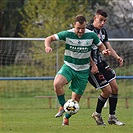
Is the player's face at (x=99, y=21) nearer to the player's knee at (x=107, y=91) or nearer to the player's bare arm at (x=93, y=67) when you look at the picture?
the player's bare arm at (x=93, y=67)

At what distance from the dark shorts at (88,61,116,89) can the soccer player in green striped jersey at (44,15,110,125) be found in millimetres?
329

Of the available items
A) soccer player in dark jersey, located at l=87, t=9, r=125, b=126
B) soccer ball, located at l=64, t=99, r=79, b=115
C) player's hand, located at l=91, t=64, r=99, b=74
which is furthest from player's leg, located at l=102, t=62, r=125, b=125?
soccer ball, located at l=64, t=99, r=79, b=115

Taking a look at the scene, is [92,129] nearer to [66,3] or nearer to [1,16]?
[66,3]

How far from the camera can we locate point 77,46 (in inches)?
424

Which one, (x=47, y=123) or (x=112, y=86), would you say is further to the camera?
(x=47, y=123)

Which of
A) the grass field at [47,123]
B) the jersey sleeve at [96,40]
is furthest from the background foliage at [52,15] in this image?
the jersey sleeve at [96,40]

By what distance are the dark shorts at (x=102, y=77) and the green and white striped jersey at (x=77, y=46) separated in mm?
433

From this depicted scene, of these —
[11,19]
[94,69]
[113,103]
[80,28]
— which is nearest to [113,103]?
[113,103]

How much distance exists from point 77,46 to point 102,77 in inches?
33.1

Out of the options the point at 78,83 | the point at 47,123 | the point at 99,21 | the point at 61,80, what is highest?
the point at 99,21

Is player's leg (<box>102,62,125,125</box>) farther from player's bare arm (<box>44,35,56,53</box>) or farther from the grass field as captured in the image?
player's bare arm (<box>44,35,56,53</box>)

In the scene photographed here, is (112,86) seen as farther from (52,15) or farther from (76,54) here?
(52,15)

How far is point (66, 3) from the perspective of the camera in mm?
26828

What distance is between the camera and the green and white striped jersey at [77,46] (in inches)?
424
